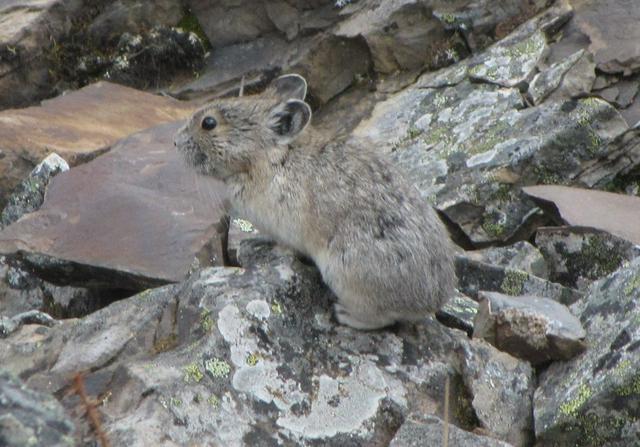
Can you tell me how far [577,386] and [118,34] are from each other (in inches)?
342

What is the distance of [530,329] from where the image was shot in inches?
322

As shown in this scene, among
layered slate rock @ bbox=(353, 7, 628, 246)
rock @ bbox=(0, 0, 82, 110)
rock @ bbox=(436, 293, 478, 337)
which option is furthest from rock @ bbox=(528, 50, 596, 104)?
rock @ bbox=(0, 0, 82, 110)

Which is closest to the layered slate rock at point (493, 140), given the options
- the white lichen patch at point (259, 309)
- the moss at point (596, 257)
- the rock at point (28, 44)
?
the moss at point (596, 257)

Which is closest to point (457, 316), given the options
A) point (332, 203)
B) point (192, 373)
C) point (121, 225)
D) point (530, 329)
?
point (530, 329)

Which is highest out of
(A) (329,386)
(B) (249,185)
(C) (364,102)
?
(B) (249,185)

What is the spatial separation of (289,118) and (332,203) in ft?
2.74

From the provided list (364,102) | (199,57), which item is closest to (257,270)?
(364,102)

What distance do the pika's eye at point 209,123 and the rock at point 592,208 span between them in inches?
130

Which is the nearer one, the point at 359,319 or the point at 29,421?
the point at 29,421

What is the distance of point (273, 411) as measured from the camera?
703cm

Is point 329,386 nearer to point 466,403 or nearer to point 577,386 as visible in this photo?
point 466,403

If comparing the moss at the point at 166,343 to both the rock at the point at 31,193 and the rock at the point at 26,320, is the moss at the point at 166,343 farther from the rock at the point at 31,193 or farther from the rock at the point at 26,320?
the rock at the point at 31,193

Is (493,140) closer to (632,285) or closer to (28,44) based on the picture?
(632,285)

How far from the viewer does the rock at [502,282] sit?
945 cm
